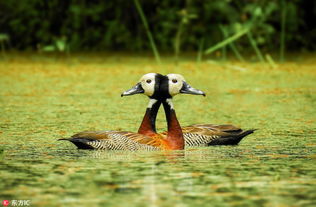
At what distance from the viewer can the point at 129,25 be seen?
15750 mm

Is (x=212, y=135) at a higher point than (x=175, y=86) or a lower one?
lower

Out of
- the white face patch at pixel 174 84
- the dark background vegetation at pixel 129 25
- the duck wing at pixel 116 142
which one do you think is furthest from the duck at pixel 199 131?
the dark background vegetation at pixel 129 25

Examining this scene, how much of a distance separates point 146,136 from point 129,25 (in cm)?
943

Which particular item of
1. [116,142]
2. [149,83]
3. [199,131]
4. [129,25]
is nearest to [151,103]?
[149,83]

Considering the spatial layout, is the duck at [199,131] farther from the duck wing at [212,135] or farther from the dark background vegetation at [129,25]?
the dark background vegetation at [129,25]

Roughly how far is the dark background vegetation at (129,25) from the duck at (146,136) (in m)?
8.03

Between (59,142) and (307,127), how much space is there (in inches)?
79.5

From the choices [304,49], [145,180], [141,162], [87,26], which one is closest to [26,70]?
[87,26]

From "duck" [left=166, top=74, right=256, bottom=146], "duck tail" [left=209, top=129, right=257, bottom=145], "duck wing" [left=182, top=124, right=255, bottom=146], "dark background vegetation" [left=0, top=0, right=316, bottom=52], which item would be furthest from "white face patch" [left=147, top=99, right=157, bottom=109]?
"dark background vegetation" [left=0, top=0, right=316, bottom=52]

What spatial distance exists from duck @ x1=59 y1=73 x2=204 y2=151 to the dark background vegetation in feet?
26.3

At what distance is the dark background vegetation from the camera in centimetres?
1499

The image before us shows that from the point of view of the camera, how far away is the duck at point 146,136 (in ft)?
20.7

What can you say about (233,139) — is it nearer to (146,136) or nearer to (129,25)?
(146,136)

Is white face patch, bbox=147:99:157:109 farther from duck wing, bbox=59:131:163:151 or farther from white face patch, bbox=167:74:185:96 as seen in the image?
duck wing, bbox=59:131:163:151
